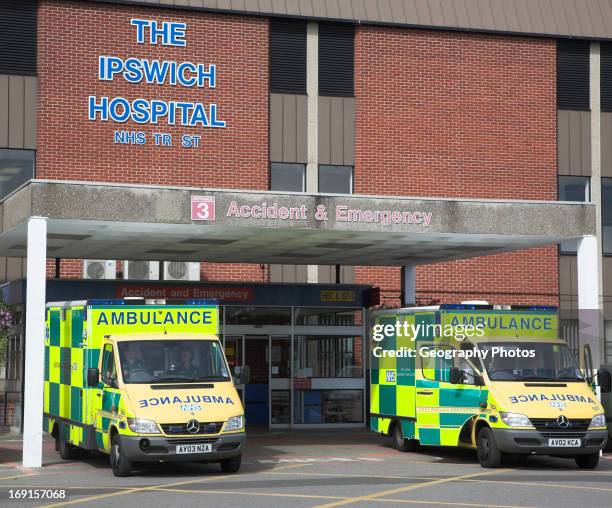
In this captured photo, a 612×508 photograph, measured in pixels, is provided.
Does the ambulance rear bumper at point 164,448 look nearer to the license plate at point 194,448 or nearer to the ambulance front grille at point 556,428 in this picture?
the license plate at point 194,448

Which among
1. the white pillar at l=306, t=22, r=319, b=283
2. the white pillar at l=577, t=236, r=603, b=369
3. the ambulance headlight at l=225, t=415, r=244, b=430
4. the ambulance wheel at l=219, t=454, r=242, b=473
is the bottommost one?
the ambulance wheel at l=219, t=454, r=242, b=473

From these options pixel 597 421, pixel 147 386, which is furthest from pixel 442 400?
pixel 147 386

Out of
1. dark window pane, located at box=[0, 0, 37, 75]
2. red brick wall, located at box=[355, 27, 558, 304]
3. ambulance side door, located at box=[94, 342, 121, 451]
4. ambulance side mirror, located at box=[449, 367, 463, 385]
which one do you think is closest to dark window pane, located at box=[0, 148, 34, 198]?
dark window pane, located at box=[0, 0, 37, 75]

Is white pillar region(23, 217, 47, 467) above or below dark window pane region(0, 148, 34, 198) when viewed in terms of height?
below

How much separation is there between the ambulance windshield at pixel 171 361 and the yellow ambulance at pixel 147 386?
14mm

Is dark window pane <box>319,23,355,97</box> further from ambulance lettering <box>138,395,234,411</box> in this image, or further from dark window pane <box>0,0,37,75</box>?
ambulance lettering <box>138,395,234,411</box>

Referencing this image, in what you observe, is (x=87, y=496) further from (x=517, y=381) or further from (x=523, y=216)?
(x=523, y=216)

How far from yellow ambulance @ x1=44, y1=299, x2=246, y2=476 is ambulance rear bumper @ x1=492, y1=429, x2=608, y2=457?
3.82m

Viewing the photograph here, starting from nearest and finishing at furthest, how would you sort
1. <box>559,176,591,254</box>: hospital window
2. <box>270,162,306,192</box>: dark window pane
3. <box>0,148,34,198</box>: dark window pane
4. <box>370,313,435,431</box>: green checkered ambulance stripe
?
1. <box>370,313,435,431</box>: green checkered ambulance stripe
2. <box>0,148,34,198</box>: dark window pane
3. <box>270,162,306,192</box>: dark window pane
4. <box>559,176,591,254</box>: hospital window

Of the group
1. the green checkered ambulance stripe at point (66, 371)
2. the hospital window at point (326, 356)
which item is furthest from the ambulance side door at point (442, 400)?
the hospital window at point (326, 356)

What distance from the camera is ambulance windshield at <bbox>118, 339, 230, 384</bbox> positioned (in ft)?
55.1

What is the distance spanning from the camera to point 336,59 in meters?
30.0

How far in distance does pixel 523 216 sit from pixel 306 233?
376cm

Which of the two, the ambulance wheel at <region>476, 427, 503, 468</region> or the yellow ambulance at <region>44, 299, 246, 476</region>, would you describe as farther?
the ambulance wheel at <region>476, 427, 503, 468</region>
